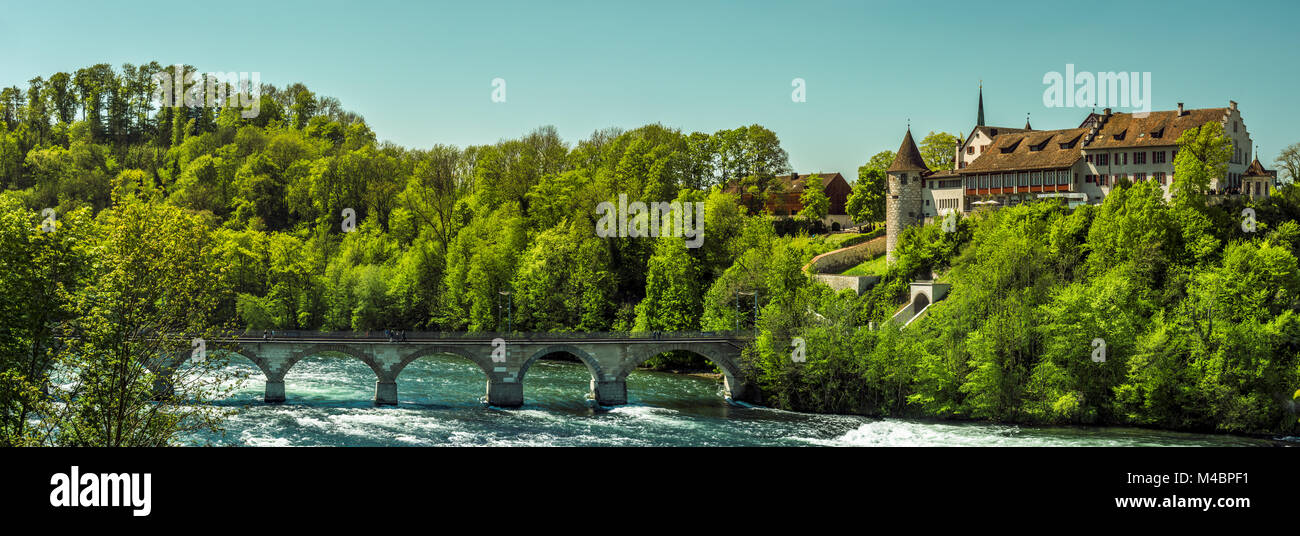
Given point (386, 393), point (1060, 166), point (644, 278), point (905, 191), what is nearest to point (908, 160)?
point (905, 191)

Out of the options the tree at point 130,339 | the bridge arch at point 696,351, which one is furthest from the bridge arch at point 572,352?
the tree at point 130,339

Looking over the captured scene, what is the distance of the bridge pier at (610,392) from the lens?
60.8m

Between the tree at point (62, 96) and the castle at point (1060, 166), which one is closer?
the castle at point (1060, 166)

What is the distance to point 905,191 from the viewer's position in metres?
80.1

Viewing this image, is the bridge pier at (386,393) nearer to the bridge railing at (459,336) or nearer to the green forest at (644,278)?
the bridge railing at (459,336)

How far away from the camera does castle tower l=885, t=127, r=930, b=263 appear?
7925 centimetres

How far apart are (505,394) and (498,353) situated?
2.21 meters

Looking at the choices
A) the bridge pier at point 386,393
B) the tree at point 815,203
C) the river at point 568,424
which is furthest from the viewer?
the tree at point 815,203

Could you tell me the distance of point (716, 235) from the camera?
7938 centimetres

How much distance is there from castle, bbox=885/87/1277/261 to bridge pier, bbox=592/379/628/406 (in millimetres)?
24436

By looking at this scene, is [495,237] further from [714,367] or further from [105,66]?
[105,66]

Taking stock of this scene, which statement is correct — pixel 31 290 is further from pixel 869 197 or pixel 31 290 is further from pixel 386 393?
pixel 869 197

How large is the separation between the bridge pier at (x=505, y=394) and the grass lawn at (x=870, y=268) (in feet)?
88.1
